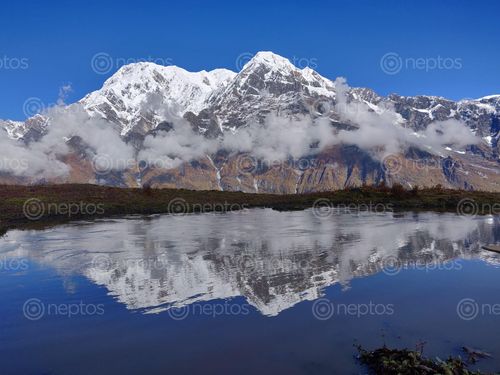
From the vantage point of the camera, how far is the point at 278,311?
977 inches

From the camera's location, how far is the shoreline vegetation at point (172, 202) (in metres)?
97.1

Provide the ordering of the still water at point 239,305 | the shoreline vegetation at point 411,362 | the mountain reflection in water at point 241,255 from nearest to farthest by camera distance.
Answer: the shoreline vegetation at point 411,362, the still water at point 239,305, the mountain reflection in water at point 241,255

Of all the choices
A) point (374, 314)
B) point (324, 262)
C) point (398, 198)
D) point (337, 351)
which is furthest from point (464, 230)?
point (398, 198)

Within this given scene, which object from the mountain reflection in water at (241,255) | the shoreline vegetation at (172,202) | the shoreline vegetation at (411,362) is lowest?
the shoreline vegetation at (411,362)

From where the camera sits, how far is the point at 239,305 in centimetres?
2606

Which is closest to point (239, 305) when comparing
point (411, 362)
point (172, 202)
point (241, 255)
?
point (411, 362)

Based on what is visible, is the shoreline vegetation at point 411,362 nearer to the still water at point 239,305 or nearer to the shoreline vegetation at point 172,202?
the still water at point 239,305

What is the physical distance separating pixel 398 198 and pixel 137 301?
351ft

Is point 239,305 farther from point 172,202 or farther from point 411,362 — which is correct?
point 172,202

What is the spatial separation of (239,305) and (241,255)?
16382 millimetres

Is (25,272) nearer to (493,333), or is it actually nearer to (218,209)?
(493,333)

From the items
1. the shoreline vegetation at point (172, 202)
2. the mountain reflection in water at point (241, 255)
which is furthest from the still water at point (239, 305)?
the shoreline vegetation at point (172, 202)

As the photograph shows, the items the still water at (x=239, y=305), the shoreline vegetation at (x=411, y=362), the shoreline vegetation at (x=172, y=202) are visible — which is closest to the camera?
the shoreline vegetation at (x=411, y=362)

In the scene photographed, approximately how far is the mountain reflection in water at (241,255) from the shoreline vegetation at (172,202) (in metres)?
31.1
